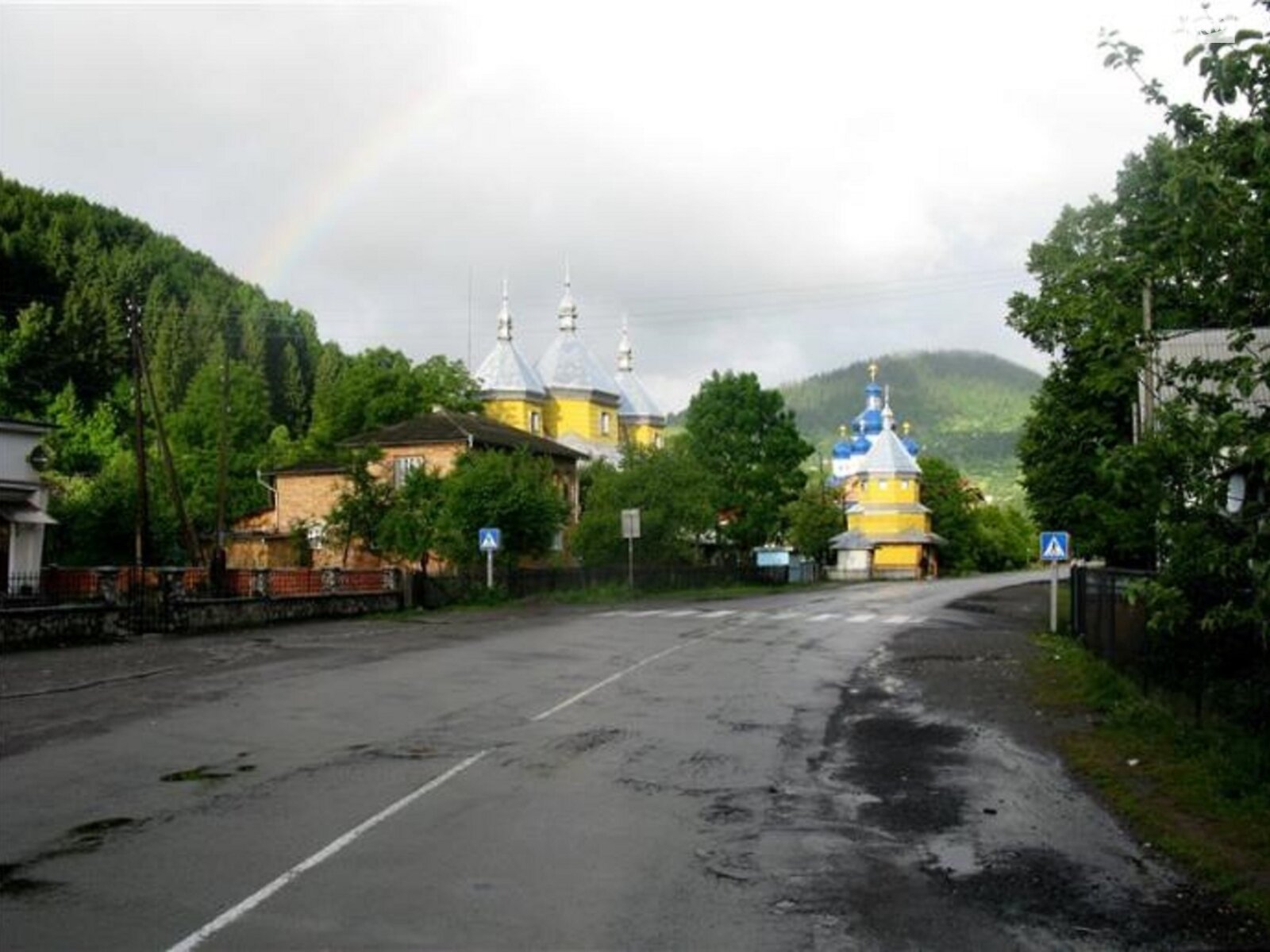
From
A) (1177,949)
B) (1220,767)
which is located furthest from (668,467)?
(1177,949)

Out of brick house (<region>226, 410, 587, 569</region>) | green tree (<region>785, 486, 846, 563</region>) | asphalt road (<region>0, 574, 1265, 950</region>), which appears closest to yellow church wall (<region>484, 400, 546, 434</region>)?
brick house (<region>226, 410, 587, 569</region>)

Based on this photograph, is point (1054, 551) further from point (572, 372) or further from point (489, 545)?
point (572, 372)

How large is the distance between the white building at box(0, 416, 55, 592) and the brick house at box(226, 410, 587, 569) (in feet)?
52.3

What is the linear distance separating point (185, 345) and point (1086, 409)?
262 ft

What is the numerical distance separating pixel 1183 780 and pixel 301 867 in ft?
23.7

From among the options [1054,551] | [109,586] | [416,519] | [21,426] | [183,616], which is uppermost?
[21,426]

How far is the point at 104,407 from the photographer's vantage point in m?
81.8

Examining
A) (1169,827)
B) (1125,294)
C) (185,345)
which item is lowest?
(1169,827)

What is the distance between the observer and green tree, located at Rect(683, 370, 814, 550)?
80500 mm

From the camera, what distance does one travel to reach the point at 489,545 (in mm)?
43031

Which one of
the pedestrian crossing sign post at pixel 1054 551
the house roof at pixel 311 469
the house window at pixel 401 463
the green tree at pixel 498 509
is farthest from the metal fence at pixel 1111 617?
the house roof at pixel 311 469

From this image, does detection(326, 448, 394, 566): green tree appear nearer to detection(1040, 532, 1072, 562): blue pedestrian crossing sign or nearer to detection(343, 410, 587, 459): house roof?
detection(343, 410, 587, 459): house roof

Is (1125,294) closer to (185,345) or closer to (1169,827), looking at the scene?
(1169,827)

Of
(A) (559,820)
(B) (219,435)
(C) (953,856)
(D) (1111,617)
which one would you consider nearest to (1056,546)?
(D) (1111,617)
